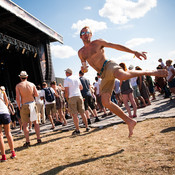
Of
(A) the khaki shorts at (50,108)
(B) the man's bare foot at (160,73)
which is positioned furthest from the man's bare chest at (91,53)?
(A) the khaki shorts at (50,108)

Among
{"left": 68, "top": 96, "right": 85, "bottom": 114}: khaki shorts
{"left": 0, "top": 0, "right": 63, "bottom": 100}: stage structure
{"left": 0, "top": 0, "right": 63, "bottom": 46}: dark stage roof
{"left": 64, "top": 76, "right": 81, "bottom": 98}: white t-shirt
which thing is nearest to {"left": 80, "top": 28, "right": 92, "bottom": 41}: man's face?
{"left": 64, "top": 76, "right": 81, "bottom": 98}: white t-shirt

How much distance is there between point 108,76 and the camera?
3051mm

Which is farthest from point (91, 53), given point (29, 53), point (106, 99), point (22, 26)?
point (29, 53)

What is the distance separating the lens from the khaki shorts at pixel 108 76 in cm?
297

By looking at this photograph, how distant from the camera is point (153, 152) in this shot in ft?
8.06

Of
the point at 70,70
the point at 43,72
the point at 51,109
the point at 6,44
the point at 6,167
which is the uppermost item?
the point at 6,44

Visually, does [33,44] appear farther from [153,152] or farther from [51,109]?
[153,152]

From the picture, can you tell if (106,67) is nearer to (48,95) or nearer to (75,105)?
(75,105)

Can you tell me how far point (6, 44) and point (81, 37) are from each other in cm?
897

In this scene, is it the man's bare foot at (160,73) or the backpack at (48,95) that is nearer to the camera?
the man's bare foot at (160,73)

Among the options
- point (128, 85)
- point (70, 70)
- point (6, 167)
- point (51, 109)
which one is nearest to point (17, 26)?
point (51, 109)

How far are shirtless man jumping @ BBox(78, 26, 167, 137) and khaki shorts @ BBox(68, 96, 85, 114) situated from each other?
204 centimetres

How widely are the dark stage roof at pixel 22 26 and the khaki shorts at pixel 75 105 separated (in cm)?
725

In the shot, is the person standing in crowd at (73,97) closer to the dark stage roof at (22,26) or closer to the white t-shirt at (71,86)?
the white t-shirt at (71,86)
